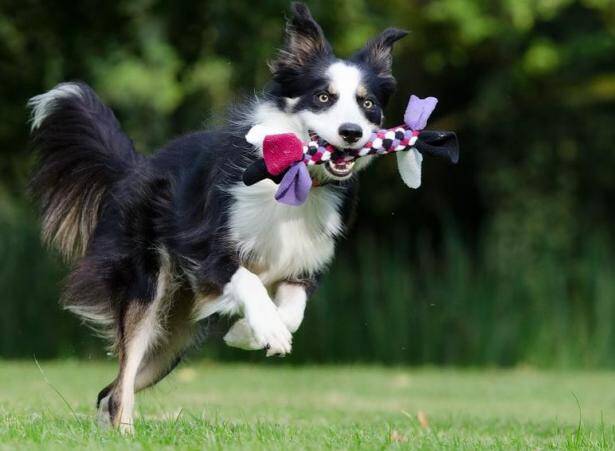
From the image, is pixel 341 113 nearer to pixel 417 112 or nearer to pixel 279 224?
pixel 417 112

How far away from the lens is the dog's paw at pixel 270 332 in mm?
5781

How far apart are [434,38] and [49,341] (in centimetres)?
634

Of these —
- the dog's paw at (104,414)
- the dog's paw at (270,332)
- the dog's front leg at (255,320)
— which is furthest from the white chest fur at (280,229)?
the dog's paw at (104,414)

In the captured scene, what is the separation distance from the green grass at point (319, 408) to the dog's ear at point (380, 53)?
1.95 m

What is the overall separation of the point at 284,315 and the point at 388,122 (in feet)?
34.9

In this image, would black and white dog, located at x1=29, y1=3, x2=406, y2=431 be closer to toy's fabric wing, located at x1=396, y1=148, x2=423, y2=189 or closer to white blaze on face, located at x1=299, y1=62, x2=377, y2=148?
white blaze on face, located at x1=299, y1=62, x2=377, y2=148

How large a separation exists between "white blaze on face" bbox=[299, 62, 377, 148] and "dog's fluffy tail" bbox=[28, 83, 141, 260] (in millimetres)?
1803

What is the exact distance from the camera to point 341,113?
6.10 meters

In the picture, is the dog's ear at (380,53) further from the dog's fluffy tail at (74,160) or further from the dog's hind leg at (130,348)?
the dog's fluffy tail at (74,160)

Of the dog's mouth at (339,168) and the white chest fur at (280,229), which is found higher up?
the dog's mouth at (339,168)

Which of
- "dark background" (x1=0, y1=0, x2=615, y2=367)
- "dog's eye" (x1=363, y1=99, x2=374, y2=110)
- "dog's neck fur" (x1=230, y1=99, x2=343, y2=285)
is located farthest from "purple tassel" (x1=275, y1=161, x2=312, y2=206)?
"dark background" (x1=0, y1=0, x2=615, y2=367)

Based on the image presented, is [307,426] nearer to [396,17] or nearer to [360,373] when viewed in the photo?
[360,373]

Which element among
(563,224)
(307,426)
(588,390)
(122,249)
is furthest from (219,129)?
(563,224)

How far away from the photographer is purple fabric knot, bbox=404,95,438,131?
6.45 meters
